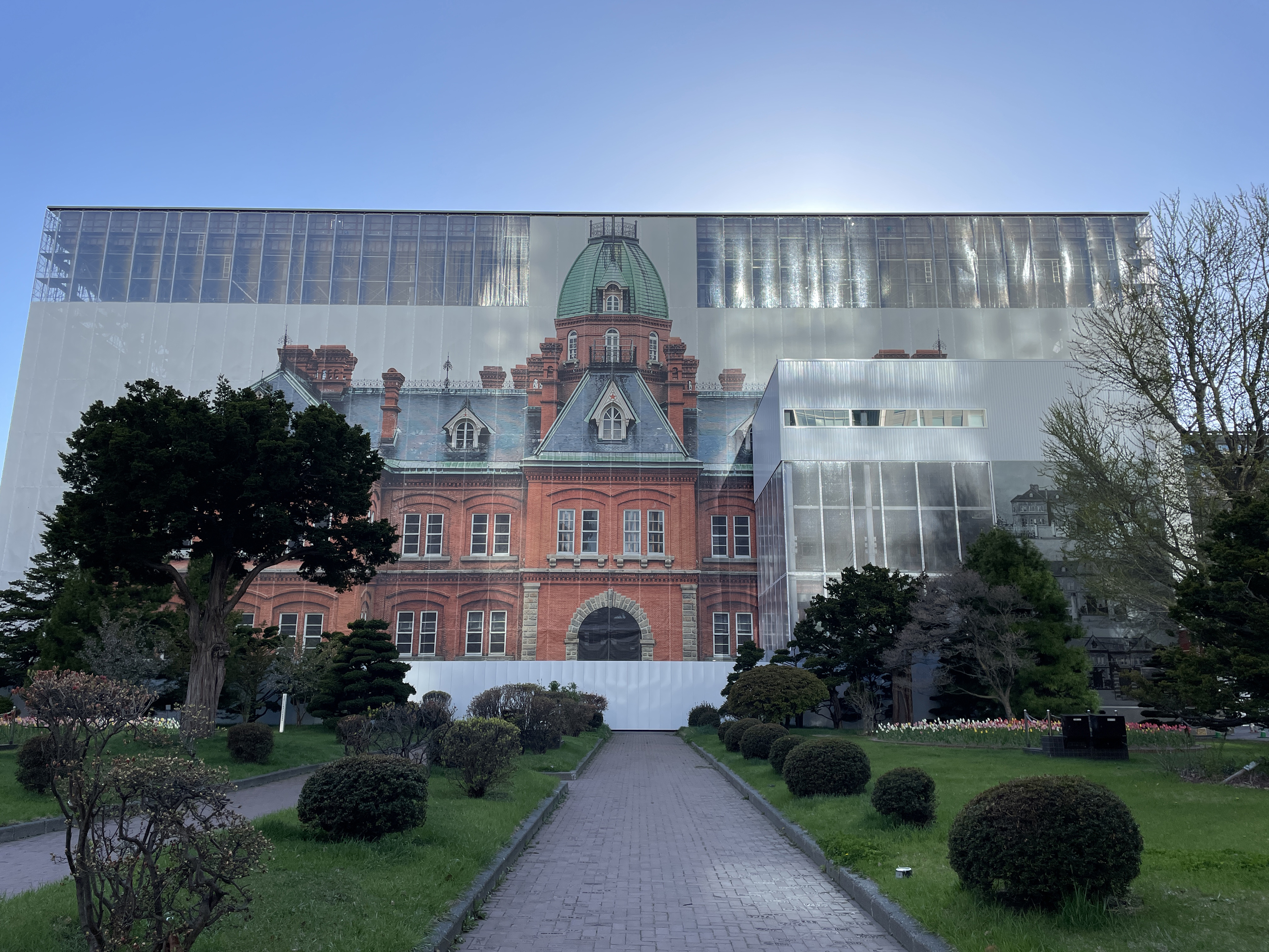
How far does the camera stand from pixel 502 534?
40.5 m

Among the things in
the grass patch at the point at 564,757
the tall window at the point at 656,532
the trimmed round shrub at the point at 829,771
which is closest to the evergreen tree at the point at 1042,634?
the grass patch at the point at 564,757

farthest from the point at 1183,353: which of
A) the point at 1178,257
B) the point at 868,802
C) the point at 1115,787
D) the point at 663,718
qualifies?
the point at 663,718

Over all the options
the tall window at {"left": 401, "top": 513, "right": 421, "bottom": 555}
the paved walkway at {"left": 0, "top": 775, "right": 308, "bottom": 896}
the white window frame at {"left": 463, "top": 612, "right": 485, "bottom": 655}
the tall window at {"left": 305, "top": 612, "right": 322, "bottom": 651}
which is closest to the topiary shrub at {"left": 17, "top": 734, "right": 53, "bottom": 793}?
the paved walkway at {"left": 0, "top": 775, "right": 308, "bottom": 896}

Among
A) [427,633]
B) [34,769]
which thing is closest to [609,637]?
[427,633]

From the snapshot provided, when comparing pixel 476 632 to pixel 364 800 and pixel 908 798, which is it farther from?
pixel 908 798

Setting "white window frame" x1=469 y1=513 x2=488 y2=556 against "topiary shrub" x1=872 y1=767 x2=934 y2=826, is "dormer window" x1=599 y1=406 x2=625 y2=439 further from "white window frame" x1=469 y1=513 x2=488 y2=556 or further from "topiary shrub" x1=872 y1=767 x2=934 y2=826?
"topiary shrub" x1=872 y1=767 x2=934 y2=826

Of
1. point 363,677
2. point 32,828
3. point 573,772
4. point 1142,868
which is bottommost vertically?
point 573,772

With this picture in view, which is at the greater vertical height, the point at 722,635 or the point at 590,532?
the point at 590,532

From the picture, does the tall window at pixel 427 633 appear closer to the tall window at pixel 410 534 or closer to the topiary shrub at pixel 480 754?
the tall window at pixel 410 534

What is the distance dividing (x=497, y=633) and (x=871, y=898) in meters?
33.3

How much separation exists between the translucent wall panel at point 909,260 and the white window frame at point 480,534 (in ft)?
50.5

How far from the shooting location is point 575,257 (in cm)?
4497

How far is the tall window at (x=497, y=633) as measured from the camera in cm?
3912

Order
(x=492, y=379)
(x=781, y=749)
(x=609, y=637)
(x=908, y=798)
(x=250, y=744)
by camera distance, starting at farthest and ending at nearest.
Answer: (x=492, y=379) → (x=609, y=637) → (x=250, y=744) → (x=781, y=749) → (x=908, y=798)
